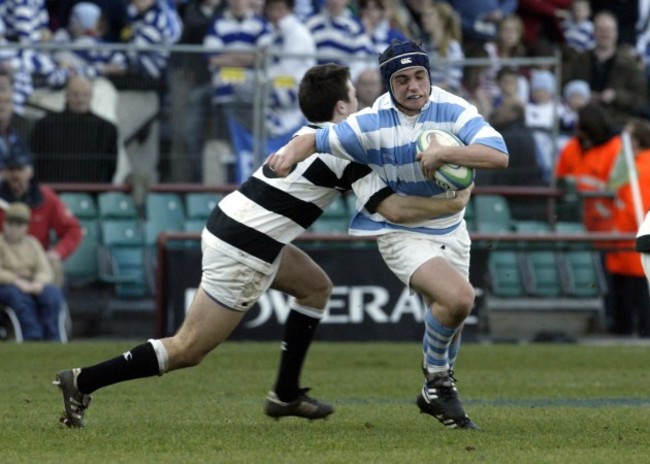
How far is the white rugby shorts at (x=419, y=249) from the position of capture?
27.2ft

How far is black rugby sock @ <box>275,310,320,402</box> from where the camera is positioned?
9000 mm

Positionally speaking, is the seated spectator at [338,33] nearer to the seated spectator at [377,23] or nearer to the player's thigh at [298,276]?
the seated spectator at [377,23]

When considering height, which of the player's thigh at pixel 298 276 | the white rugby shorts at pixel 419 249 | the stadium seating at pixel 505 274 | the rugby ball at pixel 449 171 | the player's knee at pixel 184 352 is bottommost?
the stadium seating at pixel 505 274

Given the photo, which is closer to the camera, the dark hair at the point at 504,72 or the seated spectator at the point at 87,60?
the seated spectator at the point at 87,60

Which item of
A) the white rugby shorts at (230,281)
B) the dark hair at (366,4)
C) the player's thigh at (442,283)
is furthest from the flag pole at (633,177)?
the white rugby shorts at (230,281)

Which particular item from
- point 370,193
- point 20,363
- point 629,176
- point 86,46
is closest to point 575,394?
point 370,193

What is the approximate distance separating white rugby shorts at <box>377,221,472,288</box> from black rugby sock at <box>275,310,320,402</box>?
2.62 feet

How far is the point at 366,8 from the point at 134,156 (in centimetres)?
361

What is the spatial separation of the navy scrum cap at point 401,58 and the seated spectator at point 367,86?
8226 millimetres

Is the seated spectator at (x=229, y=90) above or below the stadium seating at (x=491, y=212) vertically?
above

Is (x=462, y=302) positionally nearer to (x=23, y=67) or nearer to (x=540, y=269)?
(x=540, y=269)

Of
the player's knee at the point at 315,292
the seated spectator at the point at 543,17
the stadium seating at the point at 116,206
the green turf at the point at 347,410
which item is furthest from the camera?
the seated spectator at the point at 543,17

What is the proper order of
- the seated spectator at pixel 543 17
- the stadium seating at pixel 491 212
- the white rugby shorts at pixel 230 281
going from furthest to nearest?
1. the seated spectator at pixel 543 17
2. the stadium seating at pixel 491 212
3. the white rugby shorts at pixel 230 281

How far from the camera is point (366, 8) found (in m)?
18.3
